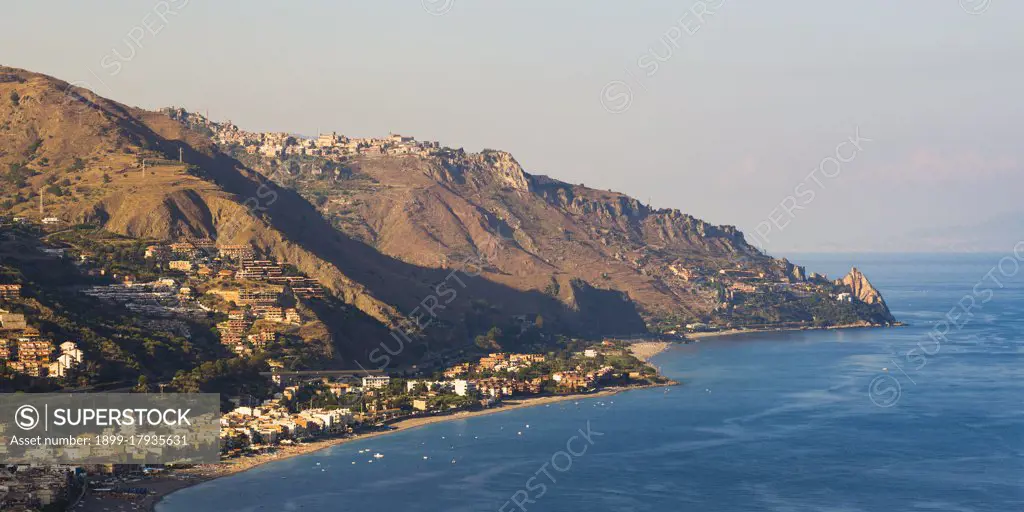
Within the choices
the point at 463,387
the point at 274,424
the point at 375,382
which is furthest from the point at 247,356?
the point at 463,387

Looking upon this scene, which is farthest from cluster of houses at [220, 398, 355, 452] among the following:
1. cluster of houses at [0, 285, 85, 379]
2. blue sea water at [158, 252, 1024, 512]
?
cluster of houses at [0, 285, 85, 379]

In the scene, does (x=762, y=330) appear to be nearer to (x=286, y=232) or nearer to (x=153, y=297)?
(x=286, y=232)

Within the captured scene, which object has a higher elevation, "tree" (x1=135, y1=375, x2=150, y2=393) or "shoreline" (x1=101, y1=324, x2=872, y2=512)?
"tree" (x1=135, y1=375, x2=150, y2=393)

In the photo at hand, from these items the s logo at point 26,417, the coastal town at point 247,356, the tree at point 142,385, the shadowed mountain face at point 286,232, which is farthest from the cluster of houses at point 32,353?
the shadowed mountain face at point 286,232

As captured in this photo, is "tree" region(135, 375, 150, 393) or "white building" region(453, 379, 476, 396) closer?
"tree" region(135, 375, 150, 393)

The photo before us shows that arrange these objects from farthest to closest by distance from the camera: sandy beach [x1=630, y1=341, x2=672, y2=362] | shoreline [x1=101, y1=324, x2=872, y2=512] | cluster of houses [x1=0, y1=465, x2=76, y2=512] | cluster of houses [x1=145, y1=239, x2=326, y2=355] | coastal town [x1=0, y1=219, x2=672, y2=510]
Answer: sandy beach [x1=630, y1=341, x2=672, y2=362] → cluster of houses [x1=145, y1=239, x2=326, y2=355] → coastal town [x1=0, y1=219, x2=672, y2=510] → shoreline [x1=101, y1=324, x2=872, y2=512] → cluster of houses [x1=0, y1=465, x2=76, y2=512]

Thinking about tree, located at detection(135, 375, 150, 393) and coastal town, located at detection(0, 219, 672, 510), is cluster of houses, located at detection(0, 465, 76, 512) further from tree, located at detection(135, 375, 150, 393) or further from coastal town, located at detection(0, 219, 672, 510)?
tree, located at detection(135, 375, 150, 393)

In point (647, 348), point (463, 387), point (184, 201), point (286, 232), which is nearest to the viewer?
point (463, 387)
